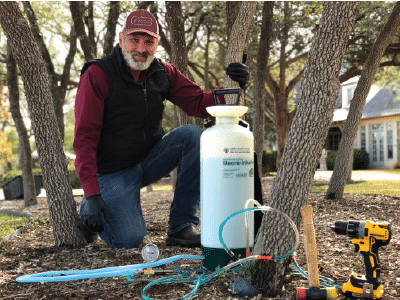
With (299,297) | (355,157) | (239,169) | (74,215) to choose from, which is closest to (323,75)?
(239,169)

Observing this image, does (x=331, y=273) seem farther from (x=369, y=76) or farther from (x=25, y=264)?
(x=369, y=76)

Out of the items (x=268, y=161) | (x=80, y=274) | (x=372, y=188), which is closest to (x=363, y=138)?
(x=268, y=161)

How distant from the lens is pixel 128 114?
3.53 meters

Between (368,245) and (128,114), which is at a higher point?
(128,114)

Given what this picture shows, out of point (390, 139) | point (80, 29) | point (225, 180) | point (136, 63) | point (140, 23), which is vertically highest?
point (80, 29)

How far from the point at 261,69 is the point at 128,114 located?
18.4 ft

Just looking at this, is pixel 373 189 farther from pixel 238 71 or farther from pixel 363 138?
pixel 363 138

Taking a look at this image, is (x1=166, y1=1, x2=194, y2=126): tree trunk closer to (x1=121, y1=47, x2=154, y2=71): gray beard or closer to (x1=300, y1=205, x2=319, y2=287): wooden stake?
(x1=121, y1=47, x2=154, y2=71): gray beard

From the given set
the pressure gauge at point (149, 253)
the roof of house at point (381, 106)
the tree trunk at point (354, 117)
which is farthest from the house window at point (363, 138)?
the pressure gauge at point (149, 253)

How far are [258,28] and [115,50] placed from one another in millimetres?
8791

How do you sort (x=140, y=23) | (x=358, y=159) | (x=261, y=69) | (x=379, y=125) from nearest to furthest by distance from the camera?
(x=140, y=23) < (x=261, y=69) < (x=358, y=159) < (x=379, y=125)

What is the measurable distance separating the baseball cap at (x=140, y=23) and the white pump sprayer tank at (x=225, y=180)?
121 centimetres

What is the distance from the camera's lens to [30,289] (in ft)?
8.37

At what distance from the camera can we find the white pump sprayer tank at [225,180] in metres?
2.51
